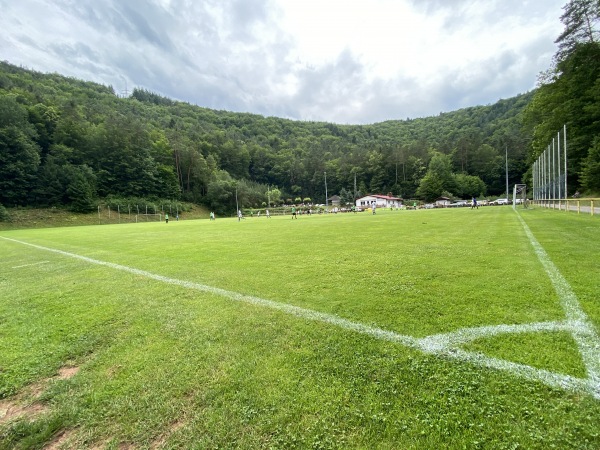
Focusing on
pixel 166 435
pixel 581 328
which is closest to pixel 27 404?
pixel 166 435

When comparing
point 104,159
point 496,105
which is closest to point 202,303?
point 104,159

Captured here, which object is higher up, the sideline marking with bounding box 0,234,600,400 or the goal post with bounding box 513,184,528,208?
the goal post with bounding box 513,184,528,208

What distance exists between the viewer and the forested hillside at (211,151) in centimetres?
4819

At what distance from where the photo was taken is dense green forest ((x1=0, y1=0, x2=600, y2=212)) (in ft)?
97.7

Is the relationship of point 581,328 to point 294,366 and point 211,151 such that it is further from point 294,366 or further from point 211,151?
point 211,151

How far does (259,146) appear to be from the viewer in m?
110

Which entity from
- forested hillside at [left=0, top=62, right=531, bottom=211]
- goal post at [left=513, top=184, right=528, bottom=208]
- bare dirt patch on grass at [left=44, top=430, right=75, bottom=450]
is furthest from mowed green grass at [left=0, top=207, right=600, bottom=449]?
forested hillside at [left=0, top=62, right=531, bottom=211]

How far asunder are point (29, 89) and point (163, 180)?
3738 cm

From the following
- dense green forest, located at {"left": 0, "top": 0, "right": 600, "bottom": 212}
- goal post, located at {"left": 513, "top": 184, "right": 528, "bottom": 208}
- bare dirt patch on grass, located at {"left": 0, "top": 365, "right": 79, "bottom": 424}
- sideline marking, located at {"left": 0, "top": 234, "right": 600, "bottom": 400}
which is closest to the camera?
sideline marking, located at {"left": 0, "top": 234, "right": 600, "bottom": 400}

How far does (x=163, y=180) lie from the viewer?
2547 inches

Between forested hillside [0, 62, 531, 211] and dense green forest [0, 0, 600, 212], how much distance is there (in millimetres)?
292

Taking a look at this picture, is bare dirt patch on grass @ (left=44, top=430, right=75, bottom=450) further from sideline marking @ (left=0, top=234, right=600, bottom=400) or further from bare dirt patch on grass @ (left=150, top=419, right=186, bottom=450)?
sideline marking @ (left=0, top=234, right=600, bottom=400)

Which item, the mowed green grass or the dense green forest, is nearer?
the mowed green grass

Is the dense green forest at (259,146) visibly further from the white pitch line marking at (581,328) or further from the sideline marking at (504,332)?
the sideline marking at (504,332)
